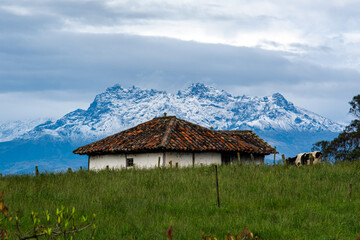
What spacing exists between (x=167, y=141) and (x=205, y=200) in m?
17.7

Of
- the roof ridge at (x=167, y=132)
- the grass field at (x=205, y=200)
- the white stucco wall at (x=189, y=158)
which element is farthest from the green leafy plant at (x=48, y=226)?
the white stucco wall at (x=189, y=158)

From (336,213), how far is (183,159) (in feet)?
64.8

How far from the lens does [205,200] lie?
42.8 ft

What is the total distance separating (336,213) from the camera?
11.9 metres

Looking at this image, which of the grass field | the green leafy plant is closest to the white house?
the grass field

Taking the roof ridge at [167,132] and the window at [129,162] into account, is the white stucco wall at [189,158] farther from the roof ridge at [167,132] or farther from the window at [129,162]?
the window at [129,162]

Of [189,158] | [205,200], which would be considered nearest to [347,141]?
[189,158]

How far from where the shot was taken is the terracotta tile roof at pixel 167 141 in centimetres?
3080

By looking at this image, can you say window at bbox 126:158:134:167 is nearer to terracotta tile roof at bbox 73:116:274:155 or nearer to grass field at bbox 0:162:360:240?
terracotta tile roof at bbox 73:116:274:155

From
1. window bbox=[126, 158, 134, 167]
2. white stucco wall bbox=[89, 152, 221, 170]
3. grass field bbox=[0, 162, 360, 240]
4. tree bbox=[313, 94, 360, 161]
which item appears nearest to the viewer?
grass field bbox=[0, 162, 360, 240]

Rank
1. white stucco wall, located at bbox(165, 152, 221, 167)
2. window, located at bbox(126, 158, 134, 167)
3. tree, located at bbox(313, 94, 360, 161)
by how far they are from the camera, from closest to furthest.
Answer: white stucco wall, located at bbox(165, 152, 221, 167) → window, located at bbox(126, 158, 134, 167) → tree, located at bbox(313, 94, 360, 161)

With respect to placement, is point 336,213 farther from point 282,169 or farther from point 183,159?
point 183,159

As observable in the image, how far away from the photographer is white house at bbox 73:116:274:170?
30.7 m

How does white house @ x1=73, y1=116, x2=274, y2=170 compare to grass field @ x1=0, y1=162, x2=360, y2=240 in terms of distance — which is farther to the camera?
white house @ x1=73, y1=116, x2=274, y2=170
